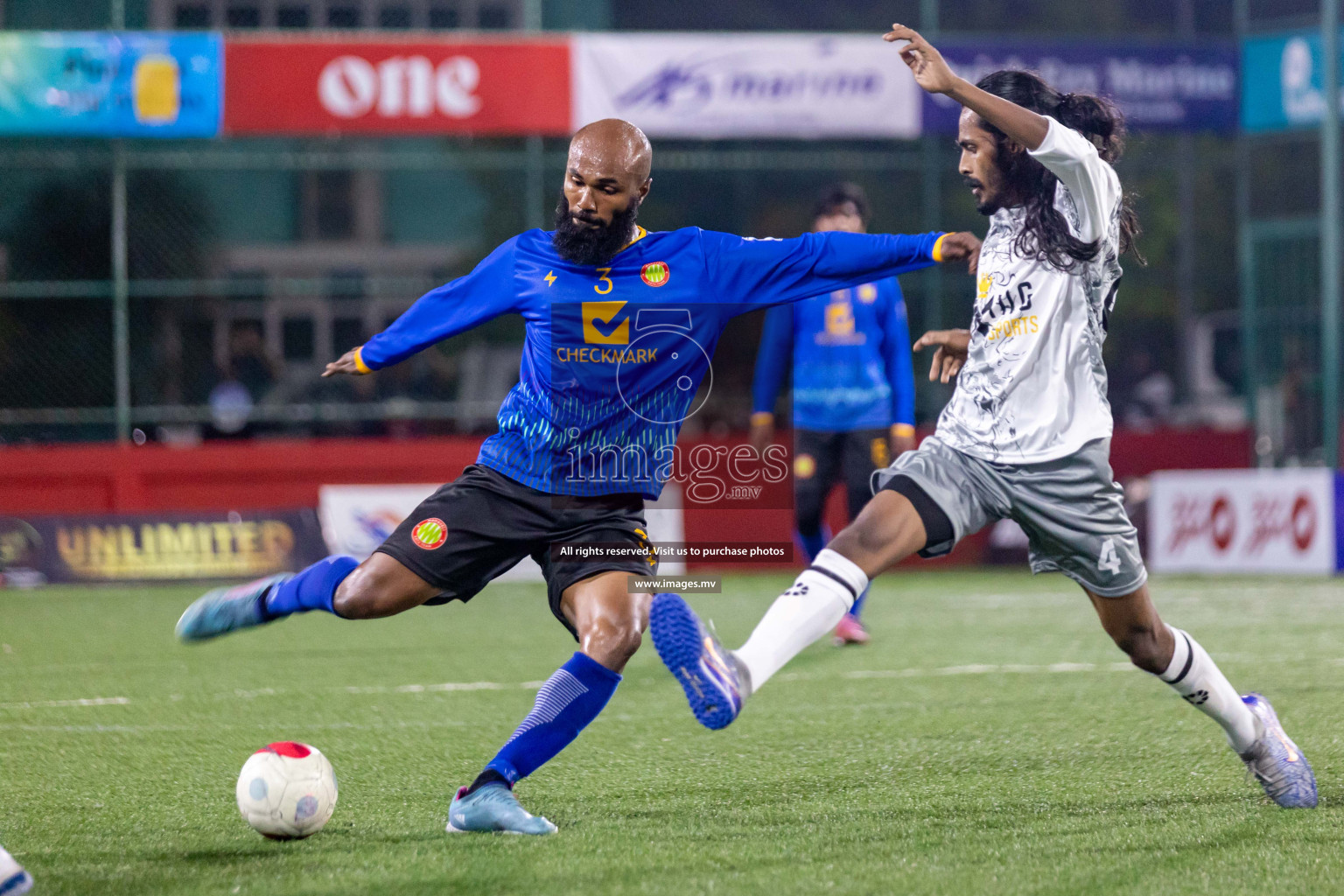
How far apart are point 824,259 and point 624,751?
79.5 inches

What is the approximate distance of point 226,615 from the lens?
4484mm

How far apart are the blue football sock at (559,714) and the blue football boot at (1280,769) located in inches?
72.9

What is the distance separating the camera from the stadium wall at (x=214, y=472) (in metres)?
13.8

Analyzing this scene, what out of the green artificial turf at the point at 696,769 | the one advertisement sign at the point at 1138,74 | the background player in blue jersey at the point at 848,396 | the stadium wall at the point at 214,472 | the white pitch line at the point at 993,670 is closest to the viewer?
the green artificial turf at the point at 696,769

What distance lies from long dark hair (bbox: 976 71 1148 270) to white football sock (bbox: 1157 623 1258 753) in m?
1.11

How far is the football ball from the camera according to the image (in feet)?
13.1

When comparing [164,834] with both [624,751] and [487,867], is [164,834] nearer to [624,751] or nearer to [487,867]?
[487,867]

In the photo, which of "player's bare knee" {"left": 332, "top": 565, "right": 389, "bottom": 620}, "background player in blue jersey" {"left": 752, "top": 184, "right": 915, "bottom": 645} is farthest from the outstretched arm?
"background player in blue jersey" {"left": 752, "top": 184, "right": 915, "bottom": 645}

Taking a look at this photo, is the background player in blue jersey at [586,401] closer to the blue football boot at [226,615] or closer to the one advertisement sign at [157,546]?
the blue football boot at [226,615]

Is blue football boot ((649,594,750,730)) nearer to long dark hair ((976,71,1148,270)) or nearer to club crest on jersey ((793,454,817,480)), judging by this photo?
long dark hair ((976,71,1148,270))

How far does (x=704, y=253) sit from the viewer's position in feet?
14.2

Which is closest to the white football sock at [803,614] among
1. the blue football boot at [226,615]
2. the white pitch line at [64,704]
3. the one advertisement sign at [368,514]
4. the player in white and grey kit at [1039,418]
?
the player in white and grey kit at [1039,418]

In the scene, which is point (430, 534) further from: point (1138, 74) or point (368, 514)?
point (1138, 74)

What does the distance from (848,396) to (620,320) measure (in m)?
4.78
